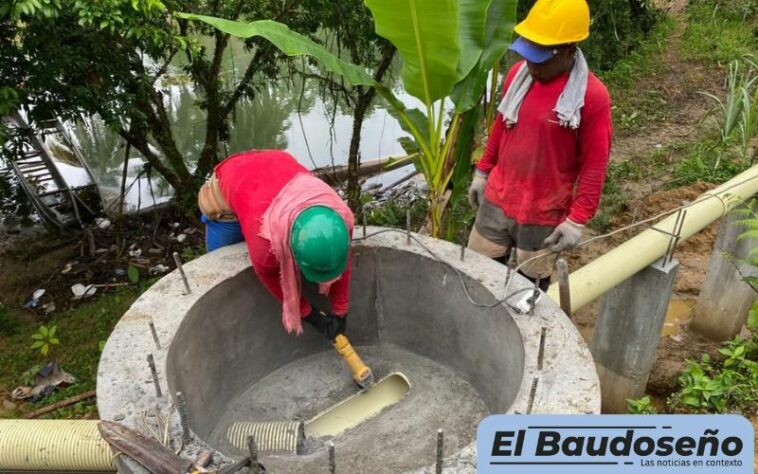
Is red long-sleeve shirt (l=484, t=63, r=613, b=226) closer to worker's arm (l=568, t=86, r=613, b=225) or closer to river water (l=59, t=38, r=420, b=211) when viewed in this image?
worker's arm (l=568, t=86, r=613, b=225)

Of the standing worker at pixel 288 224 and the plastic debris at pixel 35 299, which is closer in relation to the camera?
the standing worker at pixel 288 224

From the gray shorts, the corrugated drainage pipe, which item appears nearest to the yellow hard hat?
the gray shorts

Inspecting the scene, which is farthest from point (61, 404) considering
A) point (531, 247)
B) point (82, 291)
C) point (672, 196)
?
point (672, 196)

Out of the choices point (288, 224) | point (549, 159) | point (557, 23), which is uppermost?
point (557, 23)

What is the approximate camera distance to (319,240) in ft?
6.79

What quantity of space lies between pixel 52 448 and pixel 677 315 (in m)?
3.97

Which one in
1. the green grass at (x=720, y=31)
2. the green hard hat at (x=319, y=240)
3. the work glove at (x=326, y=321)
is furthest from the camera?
the green grass at (x=720, y=31)

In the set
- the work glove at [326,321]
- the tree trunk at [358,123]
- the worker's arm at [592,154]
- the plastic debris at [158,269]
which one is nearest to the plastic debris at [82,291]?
the plastic debris at [158,269]

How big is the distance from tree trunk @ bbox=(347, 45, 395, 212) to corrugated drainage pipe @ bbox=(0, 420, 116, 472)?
3462mm

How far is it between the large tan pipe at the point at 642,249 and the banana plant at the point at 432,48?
3.28 feet

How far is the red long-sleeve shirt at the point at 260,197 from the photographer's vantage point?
233 cm

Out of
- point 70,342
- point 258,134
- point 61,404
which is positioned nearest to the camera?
point 61,404

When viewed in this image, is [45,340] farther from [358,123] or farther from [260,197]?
[358,123]

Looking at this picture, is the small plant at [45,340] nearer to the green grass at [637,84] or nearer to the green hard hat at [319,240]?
the green hard hat at [319,240]
